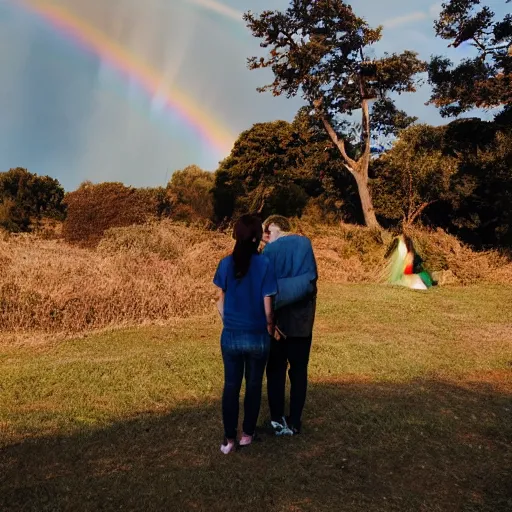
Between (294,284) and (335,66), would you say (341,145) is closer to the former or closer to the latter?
(335,66)

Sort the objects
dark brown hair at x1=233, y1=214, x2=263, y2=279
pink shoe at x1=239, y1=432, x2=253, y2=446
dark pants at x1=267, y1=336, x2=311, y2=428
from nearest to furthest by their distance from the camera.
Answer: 1. dark brown hair at x1=233, y1=214, x2=263, y2=279
2. pink shoe at x1=239, y1=432, x2=253, y2=446
3. dark pants at x1=267, y1=336, x2=311, y2=428

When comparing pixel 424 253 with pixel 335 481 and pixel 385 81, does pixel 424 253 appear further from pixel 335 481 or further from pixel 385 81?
pixel 335 481

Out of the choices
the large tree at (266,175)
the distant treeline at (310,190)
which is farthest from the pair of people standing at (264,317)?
the large tree at (266,175)

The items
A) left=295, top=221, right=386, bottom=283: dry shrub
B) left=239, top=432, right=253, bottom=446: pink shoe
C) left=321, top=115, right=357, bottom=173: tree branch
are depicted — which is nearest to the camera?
left=239, top=432, right=253, bottom=446: pink shoe

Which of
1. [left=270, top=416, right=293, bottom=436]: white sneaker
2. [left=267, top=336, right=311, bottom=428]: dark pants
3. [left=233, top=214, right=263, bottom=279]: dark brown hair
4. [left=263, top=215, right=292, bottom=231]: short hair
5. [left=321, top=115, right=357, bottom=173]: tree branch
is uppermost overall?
[left=321, top=115, right=357, bottom=173]: tree branch

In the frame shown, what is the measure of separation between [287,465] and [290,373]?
82 centimetres

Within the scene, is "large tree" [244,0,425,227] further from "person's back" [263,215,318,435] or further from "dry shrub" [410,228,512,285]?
"person's back" [263,215,318,435]

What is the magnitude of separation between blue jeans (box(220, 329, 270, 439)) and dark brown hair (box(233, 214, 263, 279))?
1.55 feet

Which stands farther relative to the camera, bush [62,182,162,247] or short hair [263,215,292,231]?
bush [62,182,162,247]

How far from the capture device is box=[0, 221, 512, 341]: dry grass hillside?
29.8 ft

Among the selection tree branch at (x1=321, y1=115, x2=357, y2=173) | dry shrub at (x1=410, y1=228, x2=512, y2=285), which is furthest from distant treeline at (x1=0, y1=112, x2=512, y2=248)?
dry shrub at (x1=410, y1=228, x2=512, y2=285)

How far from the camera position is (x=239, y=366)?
4051 mm

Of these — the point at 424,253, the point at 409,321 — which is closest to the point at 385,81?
the point at 424,253

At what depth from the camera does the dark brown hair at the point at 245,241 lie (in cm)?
395
